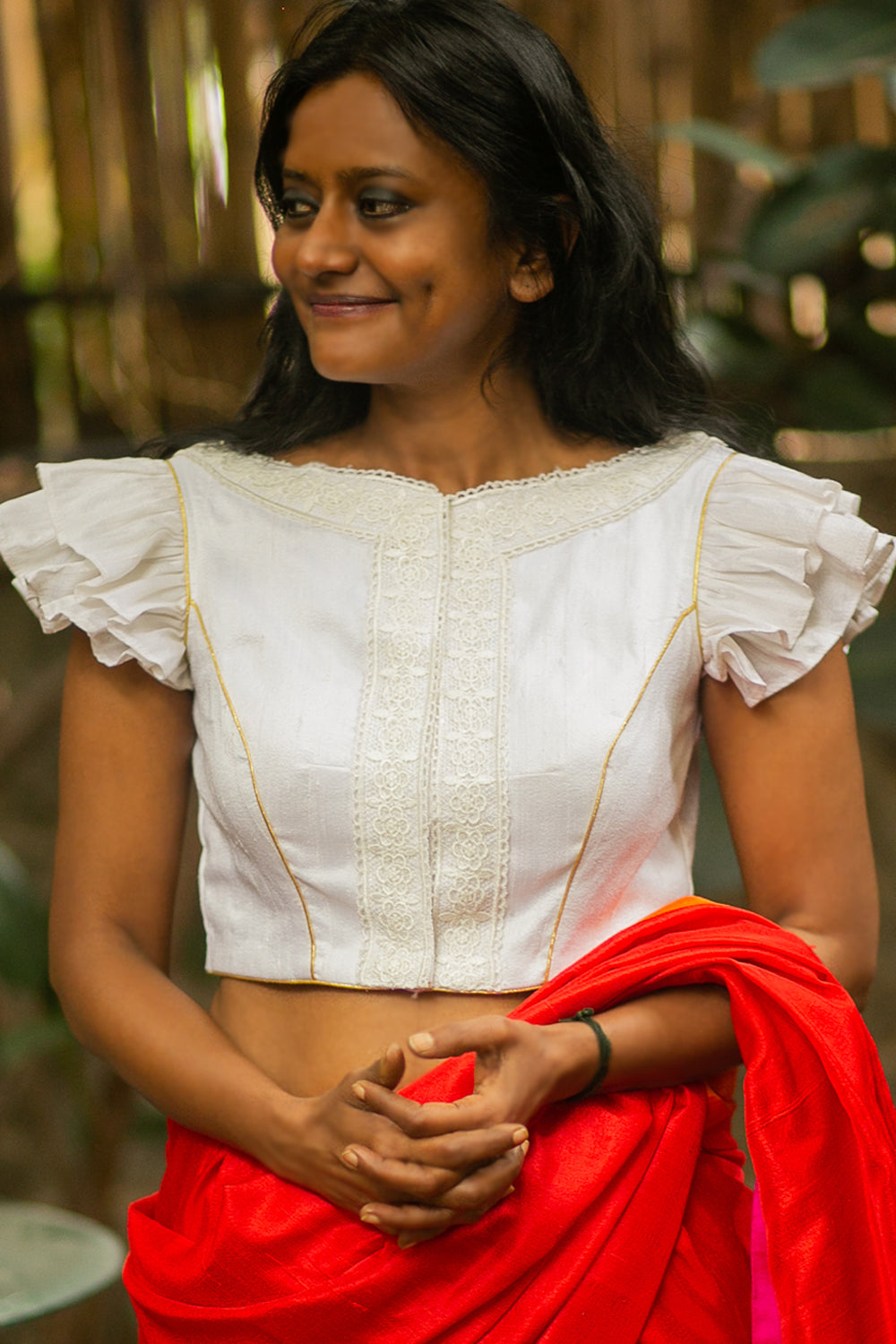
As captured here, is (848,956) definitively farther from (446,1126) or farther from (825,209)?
(825,209)

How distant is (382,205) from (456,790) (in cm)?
48

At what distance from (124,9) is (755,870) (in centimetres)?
213

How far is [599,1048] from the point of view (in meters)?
1.23

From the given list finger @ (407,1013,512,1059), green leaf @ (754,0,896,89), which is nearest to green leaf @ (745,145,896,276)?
green leaf @ (754,0,896,89)

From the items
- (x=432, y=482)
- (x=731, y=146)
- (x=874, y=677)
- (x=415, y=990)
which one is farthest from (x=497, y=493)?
(x=731, y=146)

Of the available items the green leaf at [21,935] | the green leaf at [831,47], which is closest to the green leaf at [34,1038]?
the green leaf at [21,935]

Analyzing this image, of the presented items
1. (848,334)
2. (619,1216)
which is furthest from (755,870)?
(848,334)

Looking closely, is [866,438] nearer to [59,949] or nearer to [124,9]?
[124,9]

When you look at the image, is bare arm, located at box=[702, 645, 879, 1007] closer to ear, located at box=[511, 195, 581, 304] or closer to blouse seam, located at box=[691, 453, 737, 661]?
blouse seam, located at box=[691, 453, 737, 661]

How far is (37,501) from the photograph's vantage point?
140 centimetres

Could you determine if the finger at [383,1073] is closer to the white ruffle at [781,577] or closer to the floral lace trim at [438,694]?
the floral lace trim at [438,694]

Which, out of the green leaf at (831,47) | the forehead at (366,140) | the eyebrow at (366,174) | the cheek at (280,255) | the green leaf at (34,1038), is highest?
the green leaf at (831,47)

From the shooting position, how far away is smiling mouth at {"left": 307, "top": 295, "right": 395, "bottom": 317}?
4.42 feet

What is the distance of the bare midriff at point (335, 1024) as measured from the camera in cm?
132
